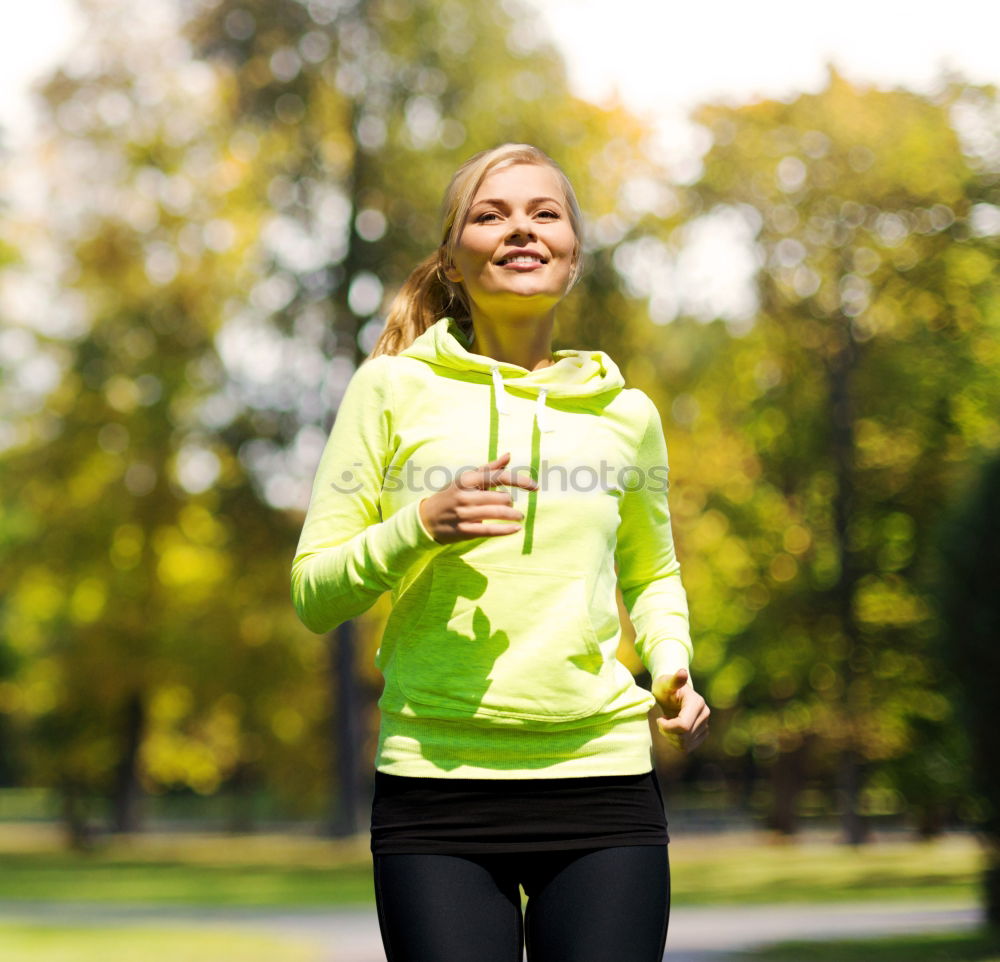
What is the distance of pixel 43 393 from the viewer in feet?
115

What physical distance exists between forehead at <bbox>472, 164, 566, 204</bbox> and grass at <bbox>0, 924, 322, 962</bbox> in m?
10.9

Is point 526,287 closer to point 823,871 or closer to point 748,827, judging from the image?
point 823,871

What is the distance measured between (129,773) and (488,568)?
40.9m

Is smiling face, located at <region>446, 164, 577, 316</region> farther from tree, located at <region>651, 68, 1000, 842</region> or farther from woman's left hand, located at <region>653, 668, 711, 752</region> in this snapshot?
tree, located at <region>651, 68, 1000, 842</region>

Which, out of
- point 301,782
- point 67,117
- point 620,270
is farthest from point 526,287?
point 301,782

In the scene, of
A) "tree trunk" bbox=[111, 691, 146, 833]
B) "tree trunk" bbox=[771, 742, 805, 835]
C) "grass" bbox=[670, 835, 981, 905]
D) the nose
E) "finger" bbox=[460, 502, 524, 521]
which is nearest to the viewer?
"finger" bbox=[460, 502, 524, 521]

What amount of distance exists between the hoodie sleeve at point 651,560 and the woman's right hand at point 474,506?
0.50 meters

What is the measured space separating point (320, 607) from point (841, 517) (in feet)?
101

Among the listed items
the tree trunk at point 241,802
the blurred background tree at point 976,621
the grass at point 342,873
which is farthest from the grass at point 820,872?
the tree trunk at point 241,802

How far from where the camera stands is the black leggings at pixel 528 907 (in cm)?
270

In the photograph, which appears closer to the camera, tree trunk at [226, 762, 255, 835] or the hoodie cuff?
the hoodie cuff

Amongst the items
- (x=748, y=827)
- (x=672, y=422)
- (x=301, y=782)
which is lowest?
(x=748, y=827)

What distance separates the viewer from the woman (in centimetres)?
273

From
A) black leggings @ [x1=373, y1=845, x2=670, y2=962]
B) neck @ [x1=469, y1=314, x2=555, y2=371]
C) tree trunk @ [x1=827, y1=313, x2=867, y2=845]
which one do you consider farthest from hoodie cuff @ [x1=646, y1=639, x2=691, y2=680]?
tree trunk @ [x1=827, y1=313, x2=867, y2=845]
